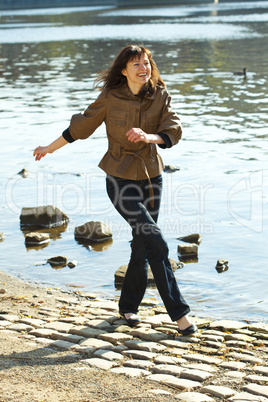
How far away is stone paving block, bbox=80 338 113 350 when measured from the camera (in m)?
5.17

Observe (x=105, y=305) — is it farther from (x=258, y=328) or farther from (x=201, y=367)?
(x=201, y=367)

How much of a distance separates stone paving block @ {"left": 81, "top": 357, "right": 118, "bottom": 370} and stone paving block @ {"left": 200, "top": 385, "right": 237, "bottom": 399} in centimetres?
69

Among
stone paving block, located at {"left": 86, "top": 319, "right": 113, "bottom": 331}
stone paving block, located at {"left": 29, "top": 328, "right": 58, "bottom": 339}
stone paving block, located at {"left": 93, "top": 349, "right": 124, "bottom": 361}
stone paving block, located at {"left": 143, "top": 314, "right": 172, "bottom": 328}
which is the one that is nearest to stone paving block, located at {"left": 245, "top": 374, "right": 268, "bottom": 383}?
stone paving block, located at {"left": 93, "top": 349, "right": 124, "bottom": 361}

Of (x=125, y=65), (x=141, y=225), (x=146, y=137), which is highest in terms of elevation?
(x=125, y=65)

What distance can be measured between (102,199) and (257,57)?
20.8 metres

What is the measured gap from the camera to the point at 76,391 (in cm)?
427

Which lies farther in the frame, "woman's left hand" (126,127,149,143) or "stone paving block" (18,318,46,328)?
"stone paving block" (18,318,46,328)

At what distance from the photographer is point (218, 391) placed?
4305 millimetres

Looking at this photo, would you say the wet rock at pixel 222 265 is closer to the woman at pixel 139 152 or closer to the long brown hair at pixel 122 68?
the woman at pixel 139 152

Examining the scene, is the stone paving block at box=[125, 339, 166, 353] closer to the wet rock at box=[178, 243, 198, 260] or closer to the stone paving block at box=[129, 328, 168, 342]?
the stone paving block at box=[129, 328, 168, 342]

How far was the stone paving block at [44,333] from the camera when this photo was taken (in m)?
5.46

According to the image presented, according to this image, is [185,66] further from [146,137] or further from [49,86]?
[146,137]

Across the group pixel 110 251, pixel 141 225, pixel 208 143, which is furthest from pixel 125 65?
pixel 208 143

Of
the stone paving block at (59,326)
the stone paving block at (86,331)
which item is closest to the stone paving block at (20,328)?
the stone paving block at (59,326)
